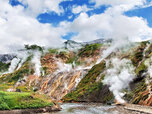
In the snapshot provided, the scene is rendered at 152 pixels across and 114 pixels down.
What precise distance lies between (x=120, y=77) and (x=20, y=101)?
134 ft

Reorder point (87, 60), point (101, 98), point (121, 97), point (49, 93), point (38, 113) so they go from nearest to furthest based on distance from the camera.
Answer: point (38, 113), point (121, 97), point (101, 98), point (49, 93), point (87, 60)

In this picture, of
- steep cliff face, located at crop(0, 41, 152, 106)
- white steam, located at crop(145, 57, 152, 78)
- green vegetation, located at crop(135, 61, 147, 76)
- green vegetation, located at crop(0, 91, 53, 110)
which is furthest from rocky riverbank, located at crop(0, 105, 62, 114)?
green vegetation, located at crop(135, 61, 147, 76)

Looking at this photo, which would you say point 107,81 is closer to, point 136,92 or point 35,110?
point 136,92

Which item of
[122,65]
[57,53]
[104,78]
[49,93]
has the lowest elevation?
[49,93]

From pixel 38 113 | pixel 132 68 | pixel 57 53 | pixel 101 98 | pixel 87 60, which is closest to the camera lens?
pixel 38 113

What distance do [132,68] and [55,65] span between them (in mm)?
100941

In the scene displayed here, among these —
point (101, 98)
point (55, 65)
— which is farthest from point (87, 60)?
point (101, 98)

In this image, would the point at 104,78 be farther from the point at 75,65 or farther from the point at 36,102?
the point at 75,65

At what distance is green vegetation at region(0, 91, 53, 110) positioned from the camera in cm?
3951

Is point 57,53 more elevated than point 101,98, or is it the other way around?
point 57,53

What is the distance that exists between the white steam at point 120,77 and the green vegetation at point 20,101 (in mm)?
26814

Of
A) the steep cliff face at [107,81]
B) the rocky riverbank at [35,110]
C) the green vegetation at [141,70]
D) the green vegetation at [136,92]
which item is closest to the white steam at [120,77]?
the steep cliff face at [107,81]

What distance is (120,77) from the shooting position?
69.5 meters

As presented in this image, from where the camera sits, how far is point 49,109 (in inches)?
1729
